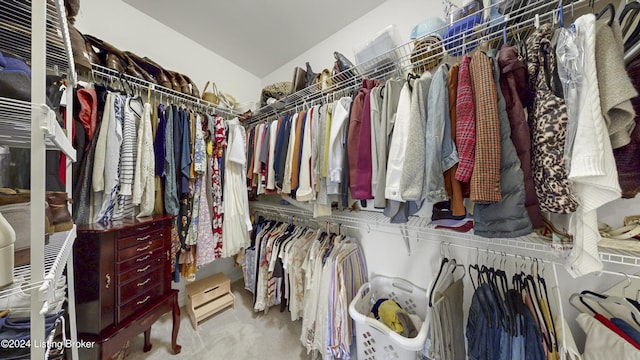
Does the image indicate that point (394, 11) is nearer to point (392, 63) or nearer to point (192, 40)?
point (392, 63)

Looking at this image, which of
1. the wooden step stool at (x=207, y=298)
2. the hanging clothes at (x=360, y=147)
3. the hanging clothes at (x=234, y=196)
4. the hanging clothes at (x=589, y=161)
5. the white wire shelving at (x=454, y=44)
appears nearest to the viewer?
the hanging clothes at (x=589, y=161)

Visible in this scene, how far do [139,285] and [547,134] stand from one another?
202cm

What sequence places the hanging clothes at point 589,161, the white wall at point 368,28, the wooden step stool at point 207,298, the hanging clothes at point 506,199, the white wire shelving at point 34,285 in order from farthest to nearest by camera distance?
the wooden step stool at point 207,298, the white wall at point 368,28, the hanging clothes at point 506,199, the hanging clothes at point 589,161, the white wire shelving at point 34,285

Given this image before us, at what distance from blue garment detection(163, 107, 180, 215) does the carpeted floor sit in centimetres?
96

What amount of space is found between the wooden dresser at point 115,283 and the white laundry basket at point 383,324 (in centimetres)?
121

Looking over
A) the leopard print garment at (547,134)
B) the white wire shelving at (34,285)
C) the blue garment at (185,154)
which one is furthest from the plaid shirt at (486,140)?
the blue garment at (185,154)

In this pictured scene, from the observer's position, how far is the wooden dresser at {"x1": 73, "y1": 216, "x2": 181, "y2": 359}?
36.4 inches

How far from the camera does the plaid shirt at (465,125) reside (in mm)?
691

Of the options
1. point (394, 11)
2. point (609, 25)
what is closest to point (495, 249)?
point (609, 25)

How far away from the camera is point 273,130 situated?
1.50m

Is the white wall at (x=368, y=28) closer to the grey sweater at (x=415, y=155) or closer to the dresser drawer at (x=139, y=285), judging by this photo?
the grey sweater at (x=415, y=155)

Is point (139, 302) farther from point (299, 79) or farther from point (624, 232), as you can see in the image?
point (624, 232)

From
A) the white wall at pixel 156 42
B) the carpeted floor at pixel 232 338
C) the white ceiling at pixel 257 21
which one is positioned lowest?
the carpeted floor at pixel 232 338

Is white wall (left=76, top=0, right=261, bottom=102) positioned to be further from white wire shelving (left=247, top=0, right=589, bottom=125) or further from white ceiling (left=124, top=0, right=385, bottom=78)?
white wire shelving (left=247, top=0, right=589, bottom=125)
